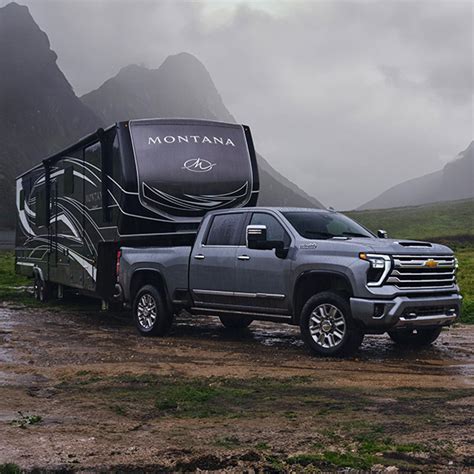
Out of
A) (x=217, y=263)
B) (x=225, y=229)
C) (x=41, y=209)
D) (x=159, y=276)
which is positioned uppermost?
(x=41, y=209)

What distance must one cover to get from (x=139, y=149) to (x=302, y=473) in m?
9.05

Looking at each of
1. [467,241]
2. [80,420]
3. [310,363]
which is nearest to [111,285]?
[310,363]

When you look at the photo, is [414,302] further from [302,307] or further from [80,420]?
[80,420]

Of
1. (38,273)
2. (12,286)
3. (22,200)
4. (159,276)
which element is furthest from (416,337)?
(12,286)

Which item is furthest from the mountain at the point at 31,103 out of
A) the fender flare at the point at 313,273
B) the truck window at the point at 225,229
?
the fender flare at the point at 313,273

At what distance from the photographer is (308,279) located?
417 inches

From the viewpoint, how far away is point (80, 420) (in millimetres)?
6816

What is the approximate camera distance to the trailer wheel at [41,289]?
62.0 ft

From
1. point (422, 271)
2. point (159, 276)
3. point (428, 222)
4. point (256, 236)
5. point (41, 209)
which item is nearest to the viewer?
point (422, 271)

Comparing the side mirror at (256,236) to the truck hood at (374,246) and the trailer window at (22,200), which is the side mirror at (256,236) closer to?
the truck hood at (374,246)

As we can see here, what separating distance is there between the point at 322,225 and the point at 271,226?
765 millimetres

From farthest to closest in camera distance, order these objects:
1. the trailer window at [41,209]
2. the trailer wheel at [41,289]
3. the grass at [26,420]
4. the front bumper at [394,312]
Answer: the trailer wheel at [41,289]
the trailer window at [41,209]
the front bumper at [394,312]
the grass at [26,420]

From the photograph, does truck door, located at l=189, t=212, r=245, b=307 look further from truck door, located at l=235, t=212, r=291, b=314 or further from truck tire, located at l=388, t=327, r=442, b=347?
truck tire, located at l=388, t=327, r=442, b=347

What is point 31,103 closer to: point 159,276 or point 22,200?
point 22,200
